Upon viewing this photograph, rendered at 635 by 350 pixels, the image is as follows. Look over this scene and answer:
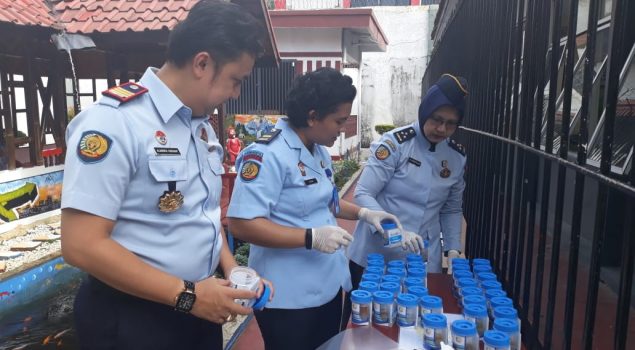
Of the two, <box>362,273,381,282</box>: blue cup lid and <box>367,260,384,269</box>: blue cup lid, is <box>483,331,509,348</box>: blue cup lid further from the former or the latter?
<box>367,260,384,269</box>: blue cup lid

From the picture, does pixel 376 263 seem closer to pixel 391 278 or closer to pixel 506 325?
pixel 391 278

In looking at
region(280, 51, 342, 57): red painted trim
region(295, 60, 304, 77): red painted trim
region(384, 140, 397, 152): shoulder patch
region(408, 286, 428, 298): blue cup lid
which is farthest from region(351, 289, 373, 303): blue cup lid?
region(280, 51, 342, 57): red painted trim

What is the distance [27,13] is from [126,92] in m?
4.30

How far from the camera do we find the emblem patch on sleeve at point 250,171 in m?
2.02

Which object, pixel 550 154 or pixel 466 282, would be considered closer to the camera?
pixel 550 154

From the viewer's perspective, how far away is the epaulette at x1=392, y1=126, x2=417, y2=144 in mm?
2771

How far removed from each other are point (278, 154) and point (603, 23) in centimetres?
275

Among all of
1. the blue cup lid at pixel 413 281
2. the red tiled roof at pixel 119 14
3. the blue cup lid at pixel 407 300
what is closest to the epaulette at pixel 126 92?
the blue cup lid at pixel 407 300

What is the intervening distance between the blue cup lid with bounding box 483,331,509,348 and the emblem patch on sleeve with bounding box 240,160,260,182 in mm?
1044

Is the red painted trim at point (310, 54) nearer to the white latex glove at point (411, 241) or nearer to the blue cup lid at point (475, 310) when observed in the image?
the white latex glove at point (411, 241)

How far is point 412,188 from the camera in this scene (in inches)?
110

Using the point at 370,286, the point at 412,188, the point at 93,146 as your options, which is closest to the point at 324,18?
the point at 412,188

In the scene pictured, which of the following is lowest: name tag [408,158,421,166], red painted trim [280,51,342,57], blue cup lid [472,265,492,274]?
blue cup lid [472,265,492,274]

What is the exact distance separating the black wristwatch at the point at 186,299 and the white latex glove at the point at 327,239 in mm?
785
